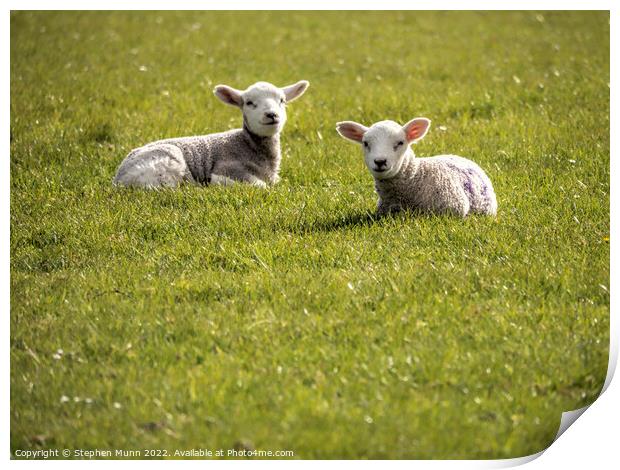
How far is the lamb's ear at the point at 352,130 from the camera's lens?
7.93m

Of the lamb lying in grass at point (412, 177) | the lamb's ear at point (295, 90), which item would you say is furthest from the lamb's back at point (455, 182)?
the lamb's ear at point (295, 90)

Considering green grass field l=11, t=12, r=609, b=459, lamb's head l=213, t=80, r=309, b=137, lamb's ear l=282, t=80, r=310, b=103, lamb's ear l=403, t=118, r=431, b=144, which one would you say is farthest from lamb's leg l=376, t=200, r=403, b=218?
lamb's ear l=282, t=80, r=310, b=103

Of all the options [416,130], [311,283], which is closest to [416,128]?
[416,130]

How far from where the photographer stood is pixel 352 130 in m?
7.99

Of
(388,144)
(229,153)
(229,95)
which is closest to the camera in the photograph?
(388,144)

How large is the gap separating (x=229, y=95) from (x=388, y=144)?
2402 millimetres

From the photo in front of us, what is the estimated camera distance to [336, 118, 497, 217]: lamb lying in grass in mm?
7691

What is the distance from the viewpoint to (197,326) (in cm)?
629

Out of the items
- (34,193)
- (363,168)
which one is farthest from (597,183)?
(34,193)

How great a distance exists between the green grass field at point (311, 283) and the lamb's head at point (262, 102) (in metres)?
0.57

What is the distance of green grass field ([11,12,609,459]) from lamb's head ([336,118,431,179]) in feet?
1.58

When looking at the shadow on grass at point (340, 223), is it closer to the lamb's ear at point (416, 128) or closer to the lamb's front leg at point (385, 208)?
the lamb's front leg at point (385, 208)

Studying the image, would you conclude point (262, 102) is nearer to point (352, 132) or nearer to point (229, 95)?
point (229, 95)

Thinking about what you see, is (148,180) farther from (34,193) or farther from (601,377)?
(601,377)
